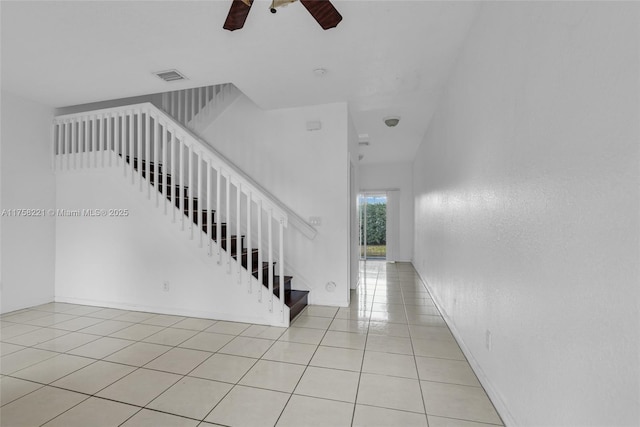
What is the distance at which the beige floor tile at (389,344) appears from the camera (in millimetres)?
2547

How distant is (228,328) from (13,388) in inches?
61.2

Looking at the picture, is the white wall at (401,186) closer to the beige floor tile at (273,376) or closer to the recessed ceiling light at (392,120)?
the recessed ceiling light at (392,120)

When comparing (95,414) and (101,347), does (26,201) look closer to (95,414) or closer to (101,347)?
(101,347)

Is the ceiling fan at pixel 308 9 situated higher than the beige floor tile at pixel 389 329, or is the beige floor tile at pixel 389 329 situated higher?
the ceiling fan at pixel 308 9

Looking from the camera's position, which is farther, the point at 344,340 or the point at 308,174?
the point at 308,174

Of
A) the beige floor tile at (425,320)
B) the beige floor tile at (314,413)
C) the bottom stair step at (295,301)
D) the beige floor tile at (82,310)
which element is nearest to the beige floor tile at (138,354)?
the bottom stair step at (295,301)

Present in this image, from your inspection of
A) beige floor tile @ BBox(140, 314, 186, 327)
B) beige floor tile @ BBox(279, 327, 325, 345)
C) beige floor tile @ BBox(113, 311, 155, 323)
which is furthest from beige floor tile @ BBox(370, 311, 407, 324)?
beige floor tile @ BBox(113, 311, 155, 323)

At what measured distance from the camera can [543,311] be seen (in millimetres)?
1252

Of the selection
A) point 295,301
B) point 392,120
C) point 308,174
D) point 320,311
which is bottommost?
point 320,311

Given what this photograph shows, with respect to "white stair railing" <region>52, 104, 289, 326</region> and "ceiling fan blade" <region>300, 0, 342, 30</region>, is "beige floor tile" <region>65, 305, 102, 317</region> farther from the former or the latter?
"ceiling fan blade" <region>300, 0, 342, 30</region>

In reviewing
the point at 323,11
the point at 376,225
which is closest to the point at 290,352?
the point at 323,11

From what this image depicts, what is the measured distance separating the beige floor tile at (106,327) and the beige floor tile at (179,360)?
96 cm

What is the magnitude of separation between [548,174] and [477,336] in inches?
55.6

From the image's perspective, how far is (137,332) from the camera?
2.94m
